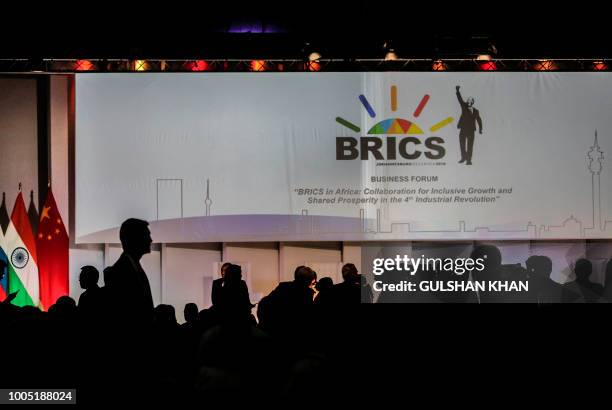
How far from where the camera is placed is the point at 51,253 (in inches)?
352

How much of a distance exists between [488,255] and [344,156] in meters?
1.96

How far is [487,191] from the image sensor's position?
8742mm

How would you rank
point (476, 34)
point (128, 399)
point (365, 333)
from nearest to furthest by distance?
point (128, 399), point (365, 333), point (476, 34)

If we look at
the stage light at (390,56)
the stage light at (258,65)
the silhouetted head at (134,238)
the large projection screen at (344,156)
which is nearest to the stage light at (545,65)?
the large projection screen at (344,156)

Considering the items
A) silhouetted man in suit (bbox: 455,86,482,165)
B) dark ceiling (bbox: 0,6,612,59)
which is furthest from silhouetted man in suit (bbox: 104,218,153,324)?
silhouetted man in suit (bbox: 455,86,482,165)

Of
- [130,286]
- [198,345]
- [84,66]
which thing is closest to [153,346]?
[198,345]

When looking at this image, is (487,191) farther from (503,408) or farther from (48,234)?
(503,408)

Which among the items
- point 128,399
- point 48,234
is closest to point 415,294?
point 48,234

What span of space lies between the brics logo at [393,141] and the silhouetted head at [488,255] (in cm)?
117

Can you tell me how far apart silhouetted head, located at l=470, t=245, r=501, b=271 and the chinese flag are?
4610mm

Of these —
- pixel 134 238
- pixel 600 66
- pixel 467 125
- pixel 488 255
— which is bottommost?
pixel 488 255

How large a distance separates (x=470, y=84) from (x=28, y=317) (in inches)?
237

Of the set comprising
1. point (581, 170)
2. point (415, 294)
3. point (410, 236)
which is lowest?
point (415, 294)

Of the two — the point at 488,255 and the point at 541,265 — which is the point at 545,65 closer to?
the point at 488,255
